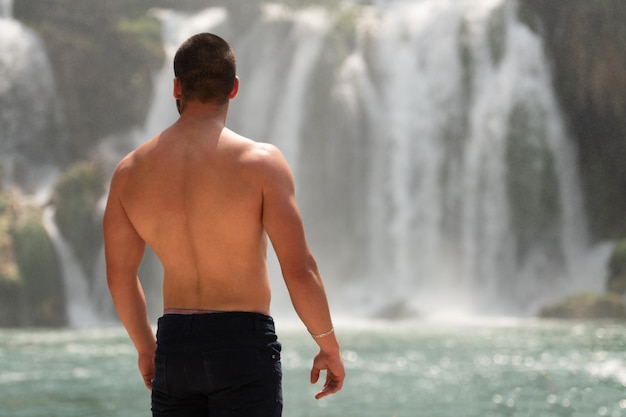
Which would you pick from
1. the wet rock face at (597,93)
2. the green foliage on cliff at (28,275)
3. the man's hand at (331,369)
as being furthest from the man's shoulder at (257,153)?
the wet rock face at (597,93)

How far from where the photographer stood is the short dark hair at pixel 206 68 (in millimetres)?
3051

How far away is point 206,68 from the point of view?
3082mm

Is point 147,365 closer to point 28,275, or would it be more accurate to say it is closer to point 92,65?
point 28,275

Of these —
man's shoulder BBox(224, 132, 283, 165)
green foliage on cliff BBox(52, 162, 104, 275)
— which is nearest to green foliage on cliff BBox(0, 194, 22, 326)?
green foliage on cliff BBox(52, 162, 104, 275)

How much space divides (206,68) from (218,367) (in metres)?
0.89

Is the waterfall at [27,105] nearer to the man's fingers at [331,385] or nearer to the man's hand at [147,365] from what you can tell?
the man's hand at [147,365]

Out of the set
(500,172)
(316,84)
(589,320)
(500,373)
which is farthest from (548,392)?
(316,84)

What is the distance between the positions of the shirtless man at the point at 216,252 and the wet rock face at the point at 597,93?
28735 mm

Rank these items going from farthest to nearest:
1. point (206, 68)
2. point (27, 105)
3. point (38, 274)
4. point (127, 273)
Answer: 1. point (27, 105)
2. point (38, 274)
3. point (127, 273)
4. point (206, 68)

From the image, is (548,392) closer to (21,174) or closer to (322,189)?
(322,189)

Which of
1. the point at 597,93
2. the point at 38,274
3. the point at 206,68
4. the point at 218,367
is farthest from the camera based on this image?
the point at 597,93

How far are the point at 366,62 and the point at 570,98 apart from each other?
21.3ft

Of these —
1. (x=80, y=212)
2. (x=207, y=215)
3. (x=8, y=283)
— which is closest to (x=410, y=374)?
(x=207, y=215)

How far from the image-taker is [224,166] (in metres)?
2.97
